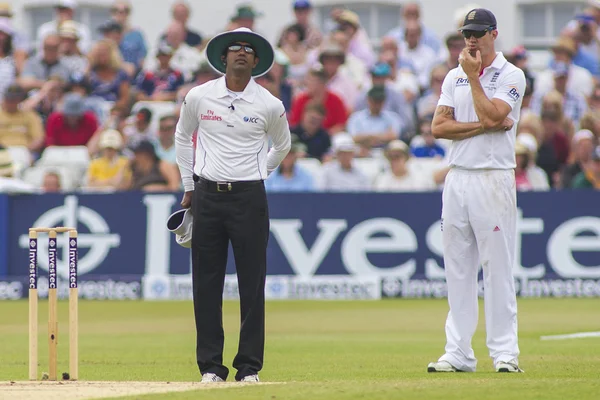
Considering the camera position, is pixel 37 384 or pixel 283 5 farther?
pixel 283 5

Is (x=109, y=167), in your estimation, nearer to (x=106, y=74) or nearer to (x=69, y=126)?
(x=69, y=126)

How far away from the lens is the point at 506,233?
840 centimetres

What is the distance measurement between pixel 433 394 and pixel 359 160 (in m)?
11.3

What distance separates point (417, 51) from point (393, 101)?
226 centimetres

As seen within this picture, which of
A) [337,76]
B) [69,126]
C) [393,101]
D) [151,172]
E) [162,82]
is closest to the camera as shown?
[151,172]

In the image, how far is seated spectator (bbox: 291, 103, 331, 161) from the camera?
59.4ft

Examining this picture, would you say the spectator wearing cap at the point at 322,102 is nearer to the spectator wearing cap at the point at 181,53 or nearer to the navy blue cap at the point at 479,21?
the spectator wearing cap at the point at 181,53

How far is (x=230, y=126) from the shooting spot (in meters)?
7.99

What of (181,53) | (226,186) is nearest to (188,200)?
(226,186)

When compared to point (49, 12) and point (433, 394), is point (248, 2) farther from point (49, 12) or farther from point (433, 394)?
point (433, 394)

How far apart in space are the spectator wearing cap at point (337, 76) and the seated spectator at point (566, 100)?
2672mm

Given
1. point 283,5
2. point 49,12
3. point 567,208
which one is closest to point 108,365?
point 567,208

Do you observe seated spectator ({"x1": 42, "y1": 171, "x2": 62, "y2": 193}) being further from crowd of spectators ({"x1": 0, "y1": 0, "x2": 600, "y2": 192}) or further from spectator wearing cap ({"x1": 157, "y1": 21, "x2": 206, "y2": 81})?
spectator wearing cap ({"x1": 157, "y1": 21, "x2": 206, "y2": 81})

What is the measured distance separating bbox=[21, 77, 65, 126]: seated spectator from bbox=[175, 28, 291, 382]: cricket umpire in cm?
1207
